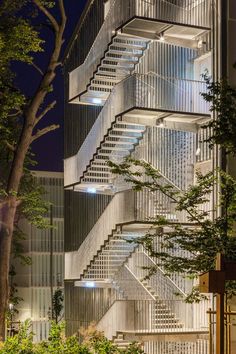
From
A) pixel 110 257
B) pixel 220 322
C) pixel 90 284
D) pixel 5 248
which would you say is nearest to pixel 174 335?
pixel 110 257

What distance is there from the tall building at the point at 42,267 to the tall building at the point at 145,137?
26.1 meters

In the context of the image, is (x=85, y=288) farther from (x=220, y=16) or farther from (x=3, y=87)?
(x=220, y=16)

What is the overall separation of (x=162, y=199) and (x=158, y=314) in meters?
3.64

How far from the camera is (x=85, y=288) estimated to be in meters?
32.2

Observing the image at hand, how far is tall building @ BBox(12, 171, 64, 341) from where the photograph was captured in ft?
183

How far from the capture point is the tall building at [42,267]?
5584 cm

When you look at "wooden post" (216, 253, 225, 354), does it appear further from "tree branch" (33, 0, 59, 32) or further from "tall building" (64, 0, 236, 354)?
"tree branch" (33, 0, 59, 32)

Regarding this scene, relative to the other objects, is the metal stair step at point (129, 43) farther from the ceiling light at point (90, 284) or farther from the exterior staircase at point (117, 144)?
the ceiling light at point (90, 284)

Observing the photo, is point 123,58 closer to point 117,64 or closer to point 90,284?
point 117,64

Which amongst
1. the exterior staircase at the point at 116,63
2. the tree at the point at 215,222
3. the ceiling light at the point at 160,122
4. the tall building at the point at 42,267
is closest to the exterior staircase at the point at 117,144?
the ceiling light at the point at 160,122

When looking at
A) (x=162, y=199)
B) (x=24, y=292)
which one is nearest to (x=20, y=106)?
(x=162, y=199)

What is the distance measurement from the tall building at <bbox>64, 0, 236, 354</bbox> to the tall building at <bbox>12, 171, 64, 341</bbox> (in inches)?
1027

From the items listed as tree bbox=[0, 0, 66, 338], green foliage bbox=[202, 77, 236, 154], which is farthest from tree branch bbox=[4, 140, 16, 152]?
green foliage bbox=[202, 77, 236, 154]

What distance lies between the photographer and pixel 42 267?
5691 centimetres
